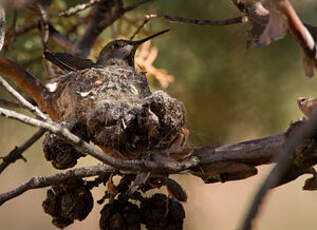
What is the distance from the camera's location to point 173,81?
2873 millimetres

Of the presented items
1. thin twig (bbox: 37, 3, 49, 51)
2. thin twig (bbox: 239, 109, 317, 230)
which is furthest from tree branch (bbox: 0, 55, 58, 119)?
thin twig (bbox: 239, 109, 317, 230)

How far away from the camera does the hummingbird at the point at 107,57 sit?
2490 millimetres

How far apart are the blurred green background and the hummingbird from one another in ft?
0.36

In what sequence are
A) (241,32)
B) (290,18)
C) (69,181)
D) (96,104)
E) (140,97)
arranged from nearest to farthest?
(290,18)
(69,181)
(96,104)
(140,97)
(241,32)

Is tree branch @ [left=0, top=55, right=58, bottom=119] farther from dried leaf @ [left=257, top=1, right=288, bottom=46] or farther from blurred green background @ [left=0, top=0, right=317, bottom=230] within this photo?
dried leaf @ [left=257, top=1, right=288, bottom=46]

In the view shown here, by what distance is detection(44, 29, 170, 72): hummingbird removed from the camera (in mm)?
2490

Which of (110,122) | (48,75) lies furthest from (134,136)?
(48,75)

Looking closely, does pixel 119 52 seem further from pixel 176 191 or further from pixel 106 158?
pixel 106 158

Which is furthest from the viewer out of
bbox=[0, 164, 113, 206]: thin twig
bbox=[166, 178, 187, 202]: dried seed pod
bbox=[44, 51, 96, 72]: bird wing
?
bbox=[44, 51, 96, 72]: bird wing

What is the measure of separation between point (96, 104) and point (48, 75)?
2.97 feet

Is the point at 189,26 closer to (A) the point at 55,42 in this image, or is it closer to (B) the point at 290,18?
(A) the point at 55,42

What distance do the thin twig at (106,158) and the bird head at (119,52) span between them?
150cm

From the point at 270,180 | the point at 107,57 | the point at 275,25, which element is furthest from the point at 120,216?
the point at 107,57

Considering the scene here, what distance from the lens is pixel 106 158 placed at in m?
1.23
